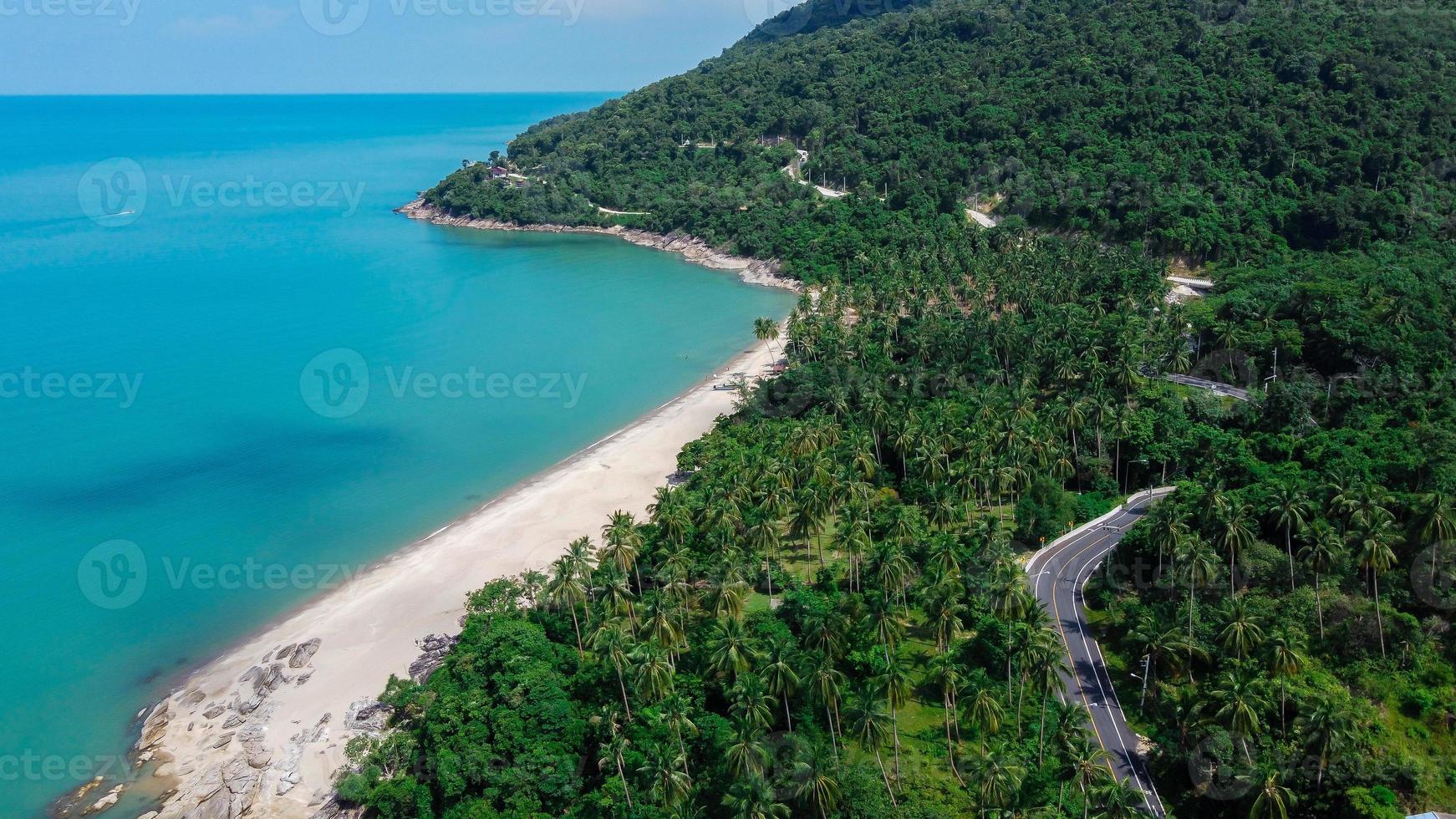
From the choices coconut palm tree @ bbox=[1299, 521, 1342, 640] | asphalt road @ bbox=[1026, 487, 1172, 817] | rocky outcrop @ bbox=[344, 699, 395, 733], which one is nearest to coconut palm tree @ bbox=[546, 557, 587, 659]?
rocky outcrop @ bbox=[344, 699, 395, 733]

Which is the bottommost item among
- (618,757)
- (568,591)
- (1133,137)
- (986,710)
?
(986,710)

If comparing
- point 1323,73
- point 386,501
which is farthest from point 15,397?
point 1323,73

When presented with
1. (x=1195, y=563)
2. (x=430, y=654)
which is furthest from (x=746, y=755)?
(x=1195, y=563)

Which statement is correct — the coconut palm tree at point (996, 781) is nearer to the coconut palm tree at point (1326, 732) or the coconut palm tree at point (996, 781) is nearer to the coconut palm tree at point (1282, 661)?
the coconut palm tree at point (1326, 732)

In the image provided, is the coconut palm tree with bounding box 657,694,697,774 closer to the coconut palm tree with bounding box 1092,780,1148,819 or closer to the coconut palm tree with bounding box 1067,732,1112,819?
the coconut palm tree with bounding box 1067,732,1112,819

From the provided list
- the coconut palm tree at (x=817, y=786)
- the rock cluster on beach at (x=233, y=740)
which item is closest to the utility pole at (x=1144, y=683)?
the coconut palm tree at (x=817, y=786)

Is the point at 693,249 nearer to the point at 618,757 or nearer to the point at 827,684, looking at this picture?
the point at 827,684
